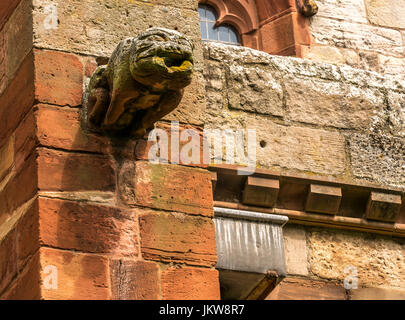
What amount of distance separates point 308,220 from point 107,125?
246 centimetres

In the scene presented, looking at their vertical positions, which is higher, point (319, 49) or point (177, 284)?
point (319, 49)

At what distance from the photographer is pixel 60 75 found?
6.61 m

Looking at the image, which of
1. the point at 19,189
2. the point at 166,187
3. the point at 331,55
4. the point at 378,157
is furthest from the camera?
the point at 331,55

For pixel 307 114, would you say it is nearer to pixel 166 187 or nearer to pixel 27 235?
pixel 166 187

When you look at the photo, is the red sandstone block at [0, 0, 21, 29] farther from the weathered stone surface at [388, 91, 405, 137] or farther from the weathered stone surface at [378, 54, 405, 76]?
the weathered stone surface at [378, 54, 405, 76]

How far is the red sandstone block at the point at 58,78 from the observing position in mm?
6555

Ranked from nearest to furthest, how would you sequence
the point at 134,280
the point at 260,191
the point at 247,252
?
the point at 134,280
the point at 247,252
the point at 260,191

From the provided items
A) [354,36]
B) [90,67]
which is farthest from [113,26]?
[354,36]

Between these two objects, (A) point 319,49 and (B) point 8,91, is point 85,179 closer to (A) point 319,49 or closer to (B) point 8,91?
(B) point 8,91

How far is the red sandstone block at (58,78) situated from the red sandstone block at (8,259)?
0.60 m

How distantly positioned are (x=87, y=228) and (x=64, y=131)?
0.47 meters

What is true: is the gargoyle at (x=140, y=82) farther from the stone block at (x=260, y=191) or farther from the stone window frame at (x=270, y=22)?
the stone window frame at (x=270, y=22)

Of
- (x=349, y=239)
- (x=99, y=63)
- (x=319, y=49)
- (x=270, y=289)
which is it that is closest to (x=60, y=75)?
(x=99, y=63)

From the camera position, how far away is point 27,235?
6.27m
